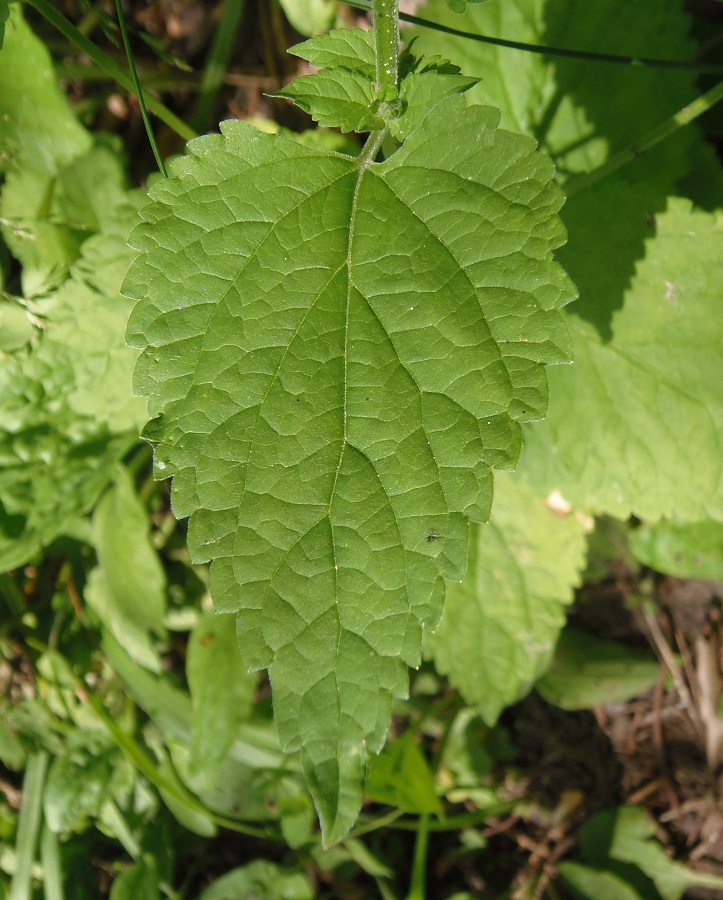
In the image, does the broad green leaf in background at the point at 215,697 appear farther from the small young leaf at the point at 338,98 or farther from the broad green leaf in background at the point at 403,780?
the small young leaf at the point at 338,98

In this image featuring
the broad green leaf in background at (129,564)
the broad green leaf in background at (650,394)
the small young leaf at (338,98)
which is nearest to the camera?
the small young leaf at (338,98)

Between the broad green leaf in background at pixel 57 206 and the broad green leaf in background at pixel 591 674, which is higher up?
the broad green leaf in background at pixel 57 206

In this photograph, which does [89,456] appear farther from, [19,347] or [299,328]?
[299,328]

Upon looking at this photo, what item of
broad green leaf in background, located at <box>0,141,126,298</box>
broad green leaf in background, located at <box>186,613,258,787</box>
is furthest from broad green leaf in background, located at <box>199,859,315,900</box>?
broad green leaf in background, located at <box>0,141,126,298</box>

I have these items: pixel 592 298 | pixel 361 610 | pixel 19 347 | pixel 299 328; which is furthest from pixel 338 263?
pixel 19 347

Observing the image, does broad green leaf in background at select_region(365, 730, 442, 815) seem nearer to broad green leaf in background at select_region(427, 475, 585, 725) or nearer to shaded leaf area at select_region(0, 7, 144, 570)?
broad green leaf in background at select_region(427, 475, 585, 725)

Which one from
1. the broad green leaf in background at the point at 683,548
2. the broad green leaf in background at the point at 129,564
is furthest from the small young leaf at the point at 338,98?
the broad green leaf in background at the point at 683,548

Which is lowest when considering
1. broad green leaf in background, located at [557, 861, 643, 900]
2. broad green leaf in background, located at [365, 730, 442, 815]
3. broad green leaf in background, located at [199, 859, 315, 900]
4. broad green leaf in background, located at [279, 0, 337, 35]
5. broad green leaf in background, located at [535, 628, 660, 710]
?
broad green leaf in background, located at [557, 861, 643, 900]
